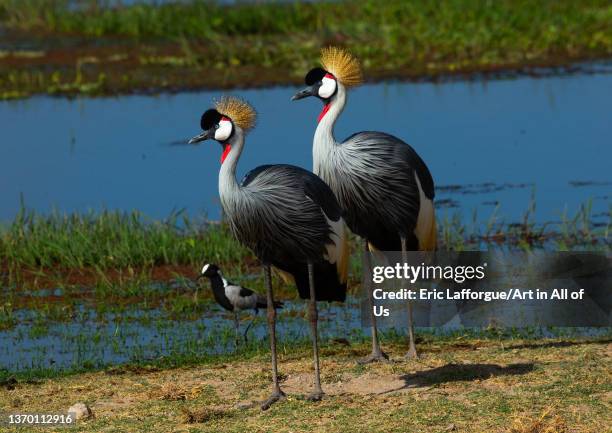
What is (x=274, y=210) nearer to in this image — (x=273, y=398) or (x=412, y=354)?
(x=273, y=398)

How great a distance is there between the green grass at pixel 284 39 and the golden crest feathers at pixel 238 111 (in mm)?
12832

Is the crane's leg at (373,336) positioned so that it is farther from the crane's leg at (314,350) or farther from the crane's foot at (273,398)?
the crane's foot at (273,398)

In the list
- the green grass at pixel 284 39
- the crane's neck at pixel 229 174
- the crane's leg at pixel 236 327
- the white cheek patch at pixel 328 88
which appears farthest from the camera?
the green grass at pixel 284 39

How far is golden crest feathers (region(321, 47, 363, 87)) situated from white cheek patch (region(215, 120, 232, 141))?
3.64 ft

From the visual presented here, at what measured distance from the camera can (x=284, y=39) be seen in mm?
23547

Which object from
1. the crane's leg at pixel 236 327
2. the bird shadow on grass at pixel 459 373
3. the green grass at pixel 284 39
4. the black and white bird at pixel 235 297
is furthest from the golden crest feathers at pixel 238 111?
the green grass at pixel 284 39

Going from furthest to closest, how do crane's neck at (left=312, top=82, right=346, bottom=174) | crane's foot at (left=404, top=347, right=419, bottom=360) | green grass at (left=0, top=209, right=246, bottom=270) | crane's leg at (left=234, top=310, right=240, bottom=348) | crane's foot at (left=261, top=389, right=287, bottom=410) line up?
green grass at (left=0, top=209, right=246, bottom=270) → crane's leg at (left=234, top=310, right=240, bottom=348) → crane's foot at (left=404, top=347, right=419, bottom=360) → crane's neck at (left=312, top=82, right=346, bottom=174) → crane's foot at (left=261, top=389, right=287, bottom=410)

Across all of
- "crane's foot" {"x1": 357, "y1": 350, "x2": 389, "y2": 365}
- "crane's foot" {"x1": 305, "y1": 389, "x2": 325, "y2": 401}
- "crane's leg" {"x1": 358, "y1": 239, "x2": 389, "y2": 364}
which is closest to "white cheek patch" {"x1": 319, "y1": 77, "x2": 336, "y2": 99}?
"crane's leg" {"x1": 358, "y1": 239, "x2": 389, "y2": 364}

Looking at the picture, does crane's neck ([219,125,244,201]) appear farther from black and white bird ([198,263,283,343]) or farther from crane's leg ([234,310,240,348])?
black and white bird ([198,263,283,343])

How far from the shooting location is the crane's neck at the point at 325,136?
28.0 ft

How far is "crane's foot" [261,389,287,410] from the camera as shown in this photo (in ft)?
25.8

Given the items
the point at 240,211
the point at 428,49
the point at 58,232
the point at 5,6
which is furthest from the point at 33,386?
the point at 5,6

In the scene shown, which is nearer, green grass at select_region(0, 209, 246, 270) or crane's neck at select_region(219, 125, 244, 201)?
crane's neck at select_region(219, 125, 244, 201)

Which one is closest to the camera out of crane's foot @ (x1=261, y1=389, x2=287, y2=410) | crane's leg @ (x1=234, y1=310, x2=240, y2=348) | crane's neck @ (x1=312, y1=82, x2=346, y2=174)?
crane's foot @ (x1=261, y1=389, x2=287, y2=410)
